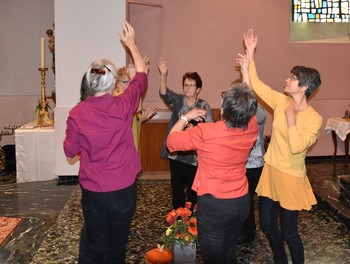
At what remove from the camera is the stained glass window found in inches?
279

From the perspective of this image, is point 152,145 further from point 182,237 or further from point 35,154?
point 182,237

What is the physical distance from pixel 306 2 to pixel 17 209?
559 cm

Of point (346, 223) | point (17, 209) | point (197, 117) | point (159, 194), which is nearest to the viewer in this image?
point (197, 117)

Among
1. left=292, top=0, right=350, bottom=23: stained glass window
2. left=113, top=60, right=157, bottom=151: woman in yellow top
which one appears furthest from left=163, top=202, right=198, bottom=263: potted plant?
left=292, top=0, right=350, bottom=23: stained glass window

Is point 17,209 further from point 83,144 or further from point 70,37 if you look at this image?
point 83,144

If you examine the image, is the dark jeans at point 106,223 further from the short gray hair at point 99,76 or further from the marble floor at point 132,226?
the marble floor at point 132,226

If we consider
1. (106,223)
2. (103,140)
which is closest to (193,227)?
(106,223)

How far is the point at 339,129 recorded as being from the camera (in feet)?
21.7

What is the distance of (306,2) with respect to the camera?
23.3ft

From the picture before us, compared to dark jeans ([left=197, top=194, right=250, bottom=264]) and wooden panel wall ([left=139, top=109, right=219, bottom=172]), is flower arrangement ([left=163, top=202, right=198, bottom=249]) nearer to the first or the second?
dark jeans ([left=197, top=194, right=250, bottom=264])

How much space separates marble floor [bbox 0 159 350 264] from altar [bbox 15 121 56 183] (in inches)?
5.7

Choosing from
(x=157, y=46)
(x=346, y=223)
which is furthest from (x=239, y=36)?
(x=346, y=223)

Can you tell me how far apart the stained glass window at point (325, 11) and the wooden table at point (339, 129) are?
5.68 ft

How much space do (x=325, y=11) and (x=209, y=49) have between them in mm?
2174
